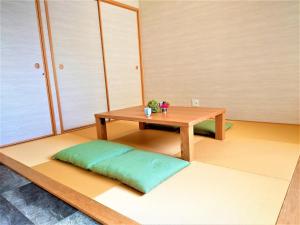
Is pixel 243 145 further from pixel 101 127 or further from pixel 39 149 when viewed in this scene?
pixel 39 149

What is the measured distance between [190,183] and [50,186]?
997 millimetres

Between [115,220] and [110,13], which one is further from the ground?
[110,13]

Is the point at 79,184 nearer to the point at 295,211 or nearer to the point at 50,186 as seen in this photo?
the point at 50,186

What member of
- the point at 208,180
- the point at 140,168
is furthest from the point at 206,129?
the point at 140,168

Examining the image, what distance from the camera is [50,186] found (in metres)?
1.65

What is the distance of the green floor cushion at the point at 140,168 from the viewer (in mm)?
1499

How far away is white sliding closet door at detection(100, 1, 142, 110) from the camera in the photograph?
373cm

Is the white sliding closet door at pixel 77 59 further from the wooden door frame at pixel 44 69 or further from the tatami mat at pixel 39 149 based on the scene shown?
the tatami mat at pixel 39 149

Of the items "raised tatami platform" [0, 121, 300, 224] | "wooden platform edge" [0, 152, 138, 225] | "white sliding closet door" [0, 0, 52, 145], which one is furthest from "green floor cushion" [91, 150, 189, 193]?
"white sliding closet door" [0, 0, 52, 145]

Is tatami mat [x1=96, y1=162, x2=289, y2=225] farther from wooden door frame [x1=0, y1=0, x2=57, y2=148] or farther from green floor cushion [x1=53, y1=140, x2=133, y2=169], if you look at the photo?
wooden door frame [x1=0, y1=0, x2=57, y2=148]

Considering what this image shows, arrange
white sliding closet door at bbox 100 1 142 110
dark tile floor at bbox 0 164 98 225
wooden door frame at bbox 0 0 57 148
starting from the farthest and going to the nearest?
white sliding closet door at bbox 100 1 142 110
wooden door frame at bbox 0 0 57 148
dark tile floor at bbox 0 164 98 225

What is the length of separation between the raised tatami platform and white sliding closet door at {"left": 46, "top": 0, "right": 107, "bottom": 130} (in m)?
0.75

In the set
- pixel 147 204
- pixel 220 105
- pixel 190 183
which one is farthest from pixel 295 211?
pixel 220 105

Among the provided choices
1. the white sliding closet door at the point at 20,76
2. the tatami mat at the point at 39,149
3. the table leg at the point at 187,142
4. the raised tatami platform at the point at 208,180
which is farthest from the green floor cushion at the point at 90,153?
A: the white sliding closet door at the point at 20,76
